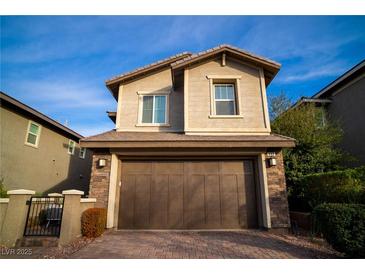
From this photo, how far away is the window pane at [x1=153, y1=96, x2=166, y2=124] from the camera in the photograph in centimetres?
864

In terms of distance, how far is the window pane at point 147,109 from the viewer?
28.3 feet

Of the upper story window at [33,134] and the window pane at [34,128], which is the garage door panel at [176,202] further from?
the window pane at [34,128]

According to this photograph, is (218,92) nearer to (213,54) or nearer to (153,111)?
(213,54)

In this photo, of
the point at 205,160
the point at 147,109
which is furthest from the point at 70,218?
the point at 147,109

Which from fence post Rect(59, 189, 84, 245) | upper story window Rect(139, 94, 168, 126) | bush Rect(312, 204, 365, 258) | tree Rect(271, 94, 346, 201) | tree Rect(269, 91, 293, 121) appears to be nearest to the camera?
bush Rect(312, 204, 365, 258)

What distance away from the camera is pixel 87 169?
1522 centimetres

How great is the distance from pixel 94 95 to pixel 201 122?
974 centimetres

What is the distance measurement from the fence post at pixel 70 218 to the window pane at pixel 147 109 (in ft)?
13.1

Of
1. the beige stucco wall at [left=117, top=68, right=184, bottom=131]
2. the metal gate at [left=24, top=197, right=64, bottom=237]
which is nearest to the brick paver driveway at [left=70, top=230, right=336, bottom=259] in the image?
the metal gate at [left=24, top=197, right=64, bottom=237]

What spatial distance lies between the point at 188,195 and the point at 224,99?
13.3 feet

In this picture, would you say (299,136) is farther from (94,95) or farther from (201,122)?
(94,95)

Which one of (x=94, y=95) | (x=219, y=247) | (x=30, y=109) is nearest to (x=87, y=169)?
(x=94, y=95)

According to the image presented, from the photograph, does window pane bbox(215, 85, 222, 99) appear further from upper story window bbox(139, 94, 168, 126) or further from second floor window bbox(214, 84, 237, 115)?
upper story window bbox(139, 94, 168, 126)

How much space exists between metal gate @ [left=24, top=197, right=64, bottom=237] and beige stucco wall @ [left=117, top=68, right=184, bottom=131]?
3.54 meters
